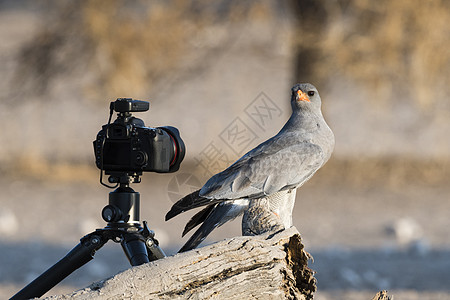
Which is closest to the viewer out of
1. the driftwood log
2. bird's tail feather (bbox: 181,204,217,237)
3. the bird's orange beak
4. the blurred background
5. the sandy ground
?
the driftwood log

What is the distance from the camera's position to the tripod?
3.18 m

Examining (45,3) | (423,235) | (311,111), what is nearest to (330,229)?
(423,235)

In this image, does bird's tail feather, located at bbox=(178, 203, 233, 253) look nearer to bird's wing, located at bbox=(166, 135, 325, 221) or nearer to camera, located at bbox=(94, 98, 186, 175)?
bird's wing, located at bbox=(166, 135, 325, 221)

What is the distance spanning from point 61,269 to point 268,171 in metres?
1.01

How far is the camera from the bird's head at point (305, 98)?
140 inches

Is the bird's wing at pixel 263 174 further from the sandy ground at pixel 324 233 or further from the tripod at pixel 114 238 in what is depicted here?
the sandy ground at pixel 324 233

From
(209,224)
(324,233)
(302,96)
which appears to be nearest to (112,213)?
(209,224)

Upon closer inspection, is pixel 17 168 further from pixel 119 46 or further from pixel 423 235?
pixel 423 235

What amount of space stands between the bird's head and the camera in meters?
0.69

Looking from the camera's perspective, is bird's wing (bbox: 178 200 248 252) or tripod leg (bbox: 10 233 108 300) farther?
bird's wing (bbox: 178 200 248 252)

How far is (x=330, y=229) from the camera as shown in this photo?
645 cm

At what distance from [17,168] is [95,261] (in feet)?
11.4

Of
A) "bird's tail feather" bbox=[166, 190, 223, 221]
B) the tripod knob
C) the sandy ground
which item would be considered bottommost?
the tripod knob

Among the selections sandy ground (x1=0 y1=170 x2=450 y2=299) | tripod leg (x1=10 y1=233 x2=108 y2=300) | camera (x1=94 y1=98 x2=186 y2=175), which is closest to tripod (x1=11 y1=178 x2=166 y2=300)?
tripod leg (x1=10 y1=233 x2=108 y2=300)
